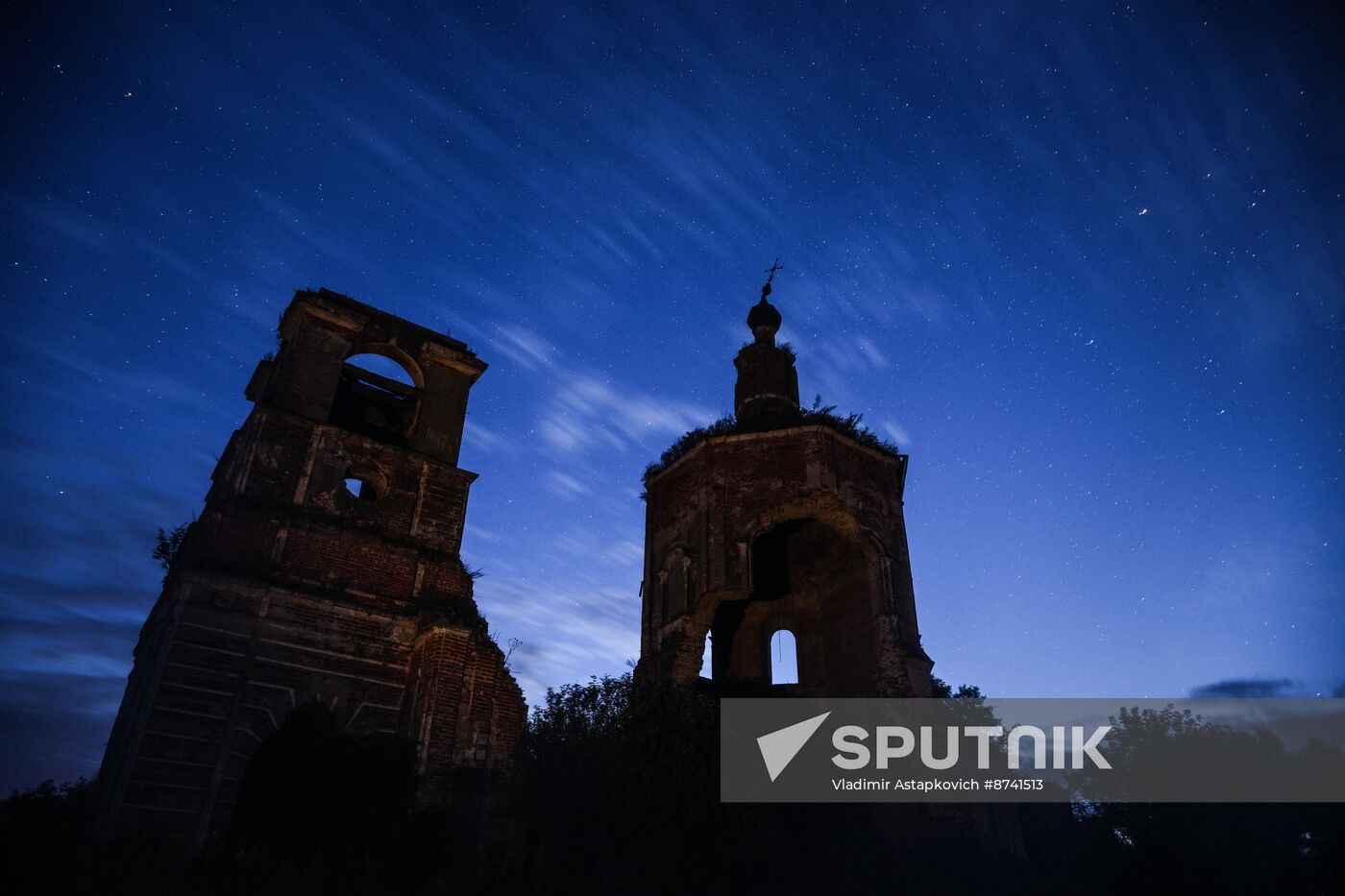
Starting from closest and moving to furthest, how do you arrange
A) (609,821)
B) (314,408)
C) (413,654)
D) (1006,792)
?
(609,821), (413,654), (314,408), (1006,792)

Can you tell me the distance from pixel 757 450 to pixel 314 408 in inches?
408

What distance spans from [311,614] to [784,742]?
993 cm

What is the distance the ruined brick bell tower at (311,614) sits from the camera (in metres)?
12.6

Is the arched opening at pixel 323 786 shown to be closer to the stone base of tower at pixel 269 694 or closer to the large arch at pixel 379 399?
the stone base of tower at pixel 269 694

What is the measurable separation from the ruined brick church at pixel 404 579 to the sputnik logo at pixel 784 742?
5.34 feet

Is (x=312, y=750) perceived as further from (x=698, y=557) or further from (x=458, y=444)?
(x=698, y=557)

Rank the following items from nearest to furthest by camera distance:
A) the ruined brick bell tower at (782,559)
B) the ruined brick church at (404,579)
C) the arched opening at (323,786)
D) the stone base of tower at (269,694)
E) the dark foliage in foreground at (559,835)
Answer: the dark foliage in foreground at (559,835) < the stone base of tower at (269,694) < the arched opening at (323,786) < the ruined brick church at (404,579) < the ruined brick bell tower at (782,559)

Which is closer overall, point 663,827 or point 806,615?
point 663,827

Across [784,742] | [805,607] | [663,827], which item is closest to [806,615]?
[805,607]

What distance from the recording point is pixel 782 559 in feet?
78.2

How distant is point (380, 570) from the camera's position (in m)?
15.4

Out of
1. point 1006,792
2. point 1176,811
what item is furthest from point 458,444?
point 1176,811

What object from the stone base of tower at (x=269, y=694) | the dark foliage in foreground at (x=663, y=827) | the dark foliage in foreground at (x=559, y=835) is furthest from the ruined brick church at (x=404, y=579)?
the dark foliage in foreground at (x=663, y=827)

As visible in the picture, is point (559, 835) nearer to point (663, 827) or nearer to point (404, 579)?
point (663, 827)
